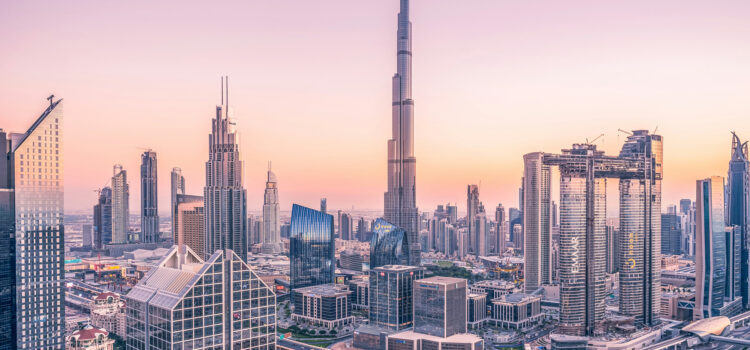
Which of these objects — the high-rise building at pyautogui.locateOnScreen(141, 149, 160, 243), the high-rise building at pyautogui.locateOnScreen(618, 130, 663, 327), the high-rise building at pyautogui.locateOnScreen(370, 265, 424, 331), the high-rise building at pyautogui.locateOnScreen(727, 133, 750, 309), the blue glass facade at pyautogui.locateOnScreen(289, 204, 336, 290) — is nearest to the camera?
the high-rise building at pyautogui.locateOnScreen(370, 265, 424, 331)

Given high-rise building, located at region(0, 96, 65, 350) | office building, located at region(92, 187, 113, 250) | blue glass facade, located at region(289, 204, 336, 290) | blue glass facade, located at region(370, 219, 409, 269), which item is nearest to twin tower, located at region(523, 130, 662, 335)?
→ blue glass facade, located at region(370, 219, 409, 269)

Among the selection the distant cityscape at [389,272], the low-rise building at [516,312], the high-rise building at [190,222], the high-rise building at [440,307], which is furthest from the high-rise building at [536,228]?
the high-rise building at [190,222]

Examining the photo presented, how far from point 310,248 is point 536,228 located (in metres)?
36.5

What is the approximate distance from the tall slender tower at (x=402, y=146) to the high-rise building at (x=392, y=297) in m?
56.7

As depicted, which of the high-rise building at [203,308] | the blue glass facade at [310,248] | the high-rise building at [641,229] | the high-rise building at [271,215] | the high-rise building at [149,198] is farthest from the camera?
the high-rise building at [271,215]

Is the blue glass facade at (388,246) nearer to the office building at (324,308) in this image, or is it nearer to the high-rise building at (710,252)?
the office building at (324,308)

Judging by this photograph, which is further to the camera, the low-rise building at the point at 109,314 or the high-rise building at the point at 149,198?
the high-rise building at the point at 149,198

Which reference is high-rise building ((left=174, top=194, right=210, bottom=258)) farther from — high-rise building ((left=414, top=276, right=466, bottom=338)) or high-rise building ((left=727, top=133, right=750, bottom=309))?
high-rise building ((left=727, top=133, right=750, bottom=309))

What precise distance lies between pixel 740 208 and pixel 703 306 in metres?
20.9

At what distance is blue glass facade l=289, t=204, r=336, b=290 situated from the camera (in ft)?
310

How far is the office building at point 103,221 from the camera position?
13662 centimetres

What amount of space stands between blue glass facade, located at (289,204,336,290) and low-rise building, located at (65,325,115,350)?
43368 millimetres

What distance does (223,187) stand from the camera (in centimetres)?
9075

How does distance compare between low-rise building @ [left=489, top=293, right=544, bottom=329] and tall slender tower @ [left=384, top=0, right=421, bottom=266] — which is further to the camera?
tall slender tower @ [left=384, top=0, right=421, bottom=266]
